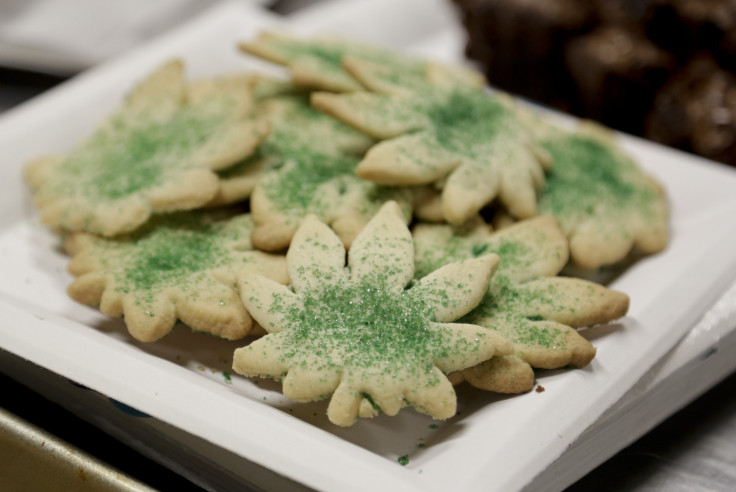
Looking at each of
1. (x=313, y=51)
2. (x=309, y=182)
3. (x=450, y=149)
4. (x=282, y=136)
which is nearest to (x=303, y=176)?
(x=309, y=182)

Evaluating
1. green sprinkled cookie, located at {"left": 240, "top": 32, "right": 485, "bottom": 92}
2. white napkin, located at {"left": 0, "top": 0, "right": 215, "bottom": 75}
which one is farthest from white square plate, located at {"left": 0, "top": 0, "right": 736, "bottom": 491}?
white napkin, located at {"left": 0, "top": 0, "right": 215, "bottom": 75}

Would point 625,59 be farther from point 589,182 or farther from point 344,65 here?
point 344,65

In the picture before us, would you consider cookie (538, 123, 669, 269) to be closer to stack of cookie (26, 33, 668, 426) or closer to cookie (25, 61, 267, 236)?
stack of cookie (26, 33, 668, 426)

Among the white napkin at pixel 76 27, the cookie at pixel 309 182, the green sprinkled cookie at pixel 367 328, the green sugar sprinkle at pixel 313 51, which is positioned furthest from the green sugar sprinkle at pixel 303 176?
the white napkin at pixel 76 27

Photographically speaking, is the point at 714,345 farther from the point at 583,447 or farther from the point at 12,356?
the point at 12,356

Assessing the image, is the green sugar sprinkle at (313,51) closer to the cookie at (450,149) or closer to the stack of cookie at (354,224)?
the stack of cookie at (354,224)
